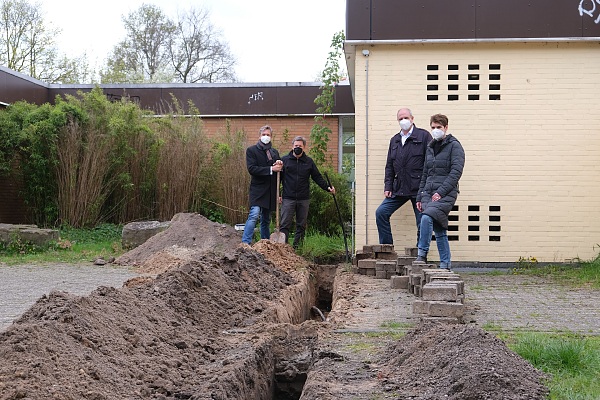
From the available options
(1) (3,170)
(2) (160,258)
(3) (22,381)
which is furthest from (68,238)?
(3) (22,381)

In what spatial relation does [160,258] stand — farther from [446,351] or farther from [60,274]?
[446,351]

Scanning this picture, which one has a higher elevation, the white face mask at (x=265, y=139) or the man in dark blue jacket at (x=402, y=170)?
the white face mask at (x=265, y=139)

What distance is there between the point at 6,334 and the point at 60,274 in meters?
6.89

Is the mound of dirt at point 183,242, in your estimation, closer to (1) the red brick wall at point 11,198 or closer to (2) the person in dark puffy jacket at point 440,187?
(2) the person in dark puffy jacket at point 440,187

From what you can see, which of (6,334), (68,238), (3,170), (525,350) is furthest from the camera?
(3,170)

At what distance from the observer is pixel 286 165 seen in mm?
11828

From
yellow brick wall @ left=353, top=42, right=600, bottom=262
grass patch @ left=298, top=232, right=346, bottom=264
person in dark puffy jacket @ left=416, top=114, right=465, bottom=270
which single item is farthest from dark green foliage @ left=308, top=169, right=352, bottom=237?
person in dark puffy jacket @ left=416, top=114, right=465, bottom=270

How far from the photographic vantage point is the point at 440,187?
29.4 feet

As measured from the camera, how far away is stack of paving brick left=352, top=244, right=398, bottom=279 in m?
9.74

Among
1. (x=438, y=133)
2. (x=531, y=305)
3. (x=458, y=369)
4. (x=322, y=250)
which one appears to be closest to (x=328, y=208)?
(x=322, y=250)

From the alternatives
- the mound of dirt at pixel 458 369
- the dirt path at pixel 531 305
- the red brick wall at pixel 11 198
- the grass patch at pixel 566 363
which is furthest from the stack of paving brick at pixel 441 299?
the red brick wall at pixel 11 198

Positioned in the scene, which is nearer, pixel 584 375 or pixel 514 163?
pixel 584 375

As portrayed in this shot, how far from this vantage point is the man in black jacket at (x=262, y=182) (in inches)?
464

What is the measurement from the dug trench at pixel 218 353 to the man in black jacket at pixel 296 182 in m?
4.26
